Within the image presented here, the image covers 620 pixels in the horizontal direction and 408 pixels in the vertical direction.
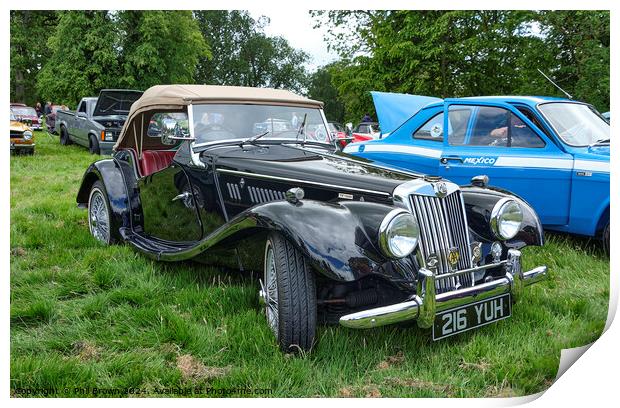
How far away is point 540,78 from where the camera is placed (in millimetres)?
4609

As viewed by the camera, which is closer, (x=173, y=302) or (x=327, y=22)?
(x=173, y=302)

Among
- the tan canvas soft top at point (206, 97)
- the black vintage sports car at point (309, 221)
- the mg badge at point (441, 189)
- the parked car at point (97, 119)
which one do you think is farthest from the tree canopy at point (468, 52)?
the parked car at point (97, 119)

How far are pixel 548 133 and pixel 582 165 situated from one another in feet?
1.49

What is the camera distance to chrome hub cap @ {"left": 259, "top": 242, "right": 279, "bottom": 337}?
9.27 feet

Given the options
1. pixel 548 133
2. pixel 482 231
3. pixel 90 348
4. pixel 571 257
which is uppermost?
pixel 548 133

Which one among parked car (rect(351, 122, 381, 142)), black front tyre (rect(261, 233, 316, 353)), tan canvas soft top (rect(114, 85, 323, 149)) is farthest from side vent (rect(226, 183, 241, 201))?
parked car (rect(351, 122, 381, 142))

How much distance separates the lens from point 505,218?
310 cm

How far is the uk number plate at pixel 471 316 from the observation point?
2558 millimetres

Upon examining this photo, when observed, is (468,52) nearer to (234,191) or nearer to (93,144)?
(234,191)

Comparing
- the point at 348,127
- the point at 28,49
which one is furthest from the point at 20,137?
the point at 348,127

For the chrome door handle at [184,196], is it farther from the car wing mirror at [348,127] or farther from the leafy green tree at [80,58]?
the car wing mirror at [348,127]

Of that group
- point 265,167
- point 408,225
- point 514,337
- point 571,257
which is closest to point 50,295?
point 265,167

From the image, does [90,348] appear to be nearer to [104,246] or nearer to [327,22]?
[104,246]

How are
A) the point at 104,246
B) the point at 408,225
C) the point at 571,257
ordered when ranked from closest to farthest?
the point at 408,225, the point at 571,257, the point at 104,246
